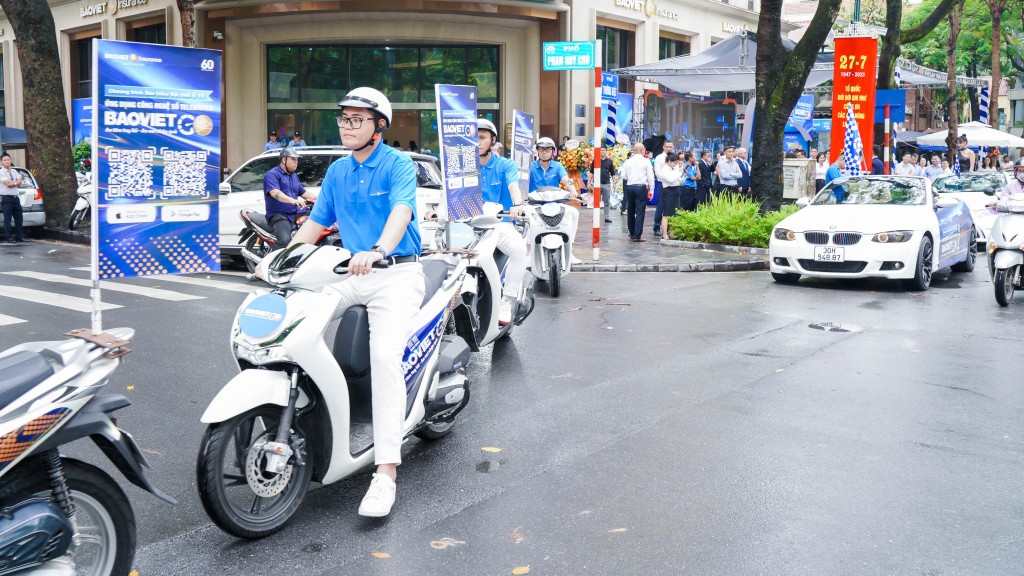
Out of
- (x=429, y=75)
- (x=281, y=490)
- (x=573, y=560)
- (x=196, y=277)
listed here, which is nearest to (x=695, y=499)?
Answer: (x=573, y=560)

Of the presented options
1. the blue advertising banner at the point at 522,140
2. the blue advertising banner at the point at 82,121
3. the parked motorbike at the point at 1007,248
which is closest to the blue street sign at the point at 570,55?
the blue advertising banner at the point at 522,140

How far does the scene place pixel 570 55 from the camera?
52.9 feet

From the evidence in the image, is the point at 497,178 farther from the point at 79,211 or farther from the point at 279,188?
the point at 79,211

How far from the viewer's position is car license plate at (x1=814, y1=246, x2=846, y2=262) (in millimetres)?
12703

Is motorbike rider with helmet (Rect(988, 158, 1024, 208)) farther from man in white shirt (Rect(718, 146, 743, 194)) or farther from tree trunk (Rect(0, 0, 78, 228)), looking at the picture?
tree trunk (Rect(0, 0, 78, 228))

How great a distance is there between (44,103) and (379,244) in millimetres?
17959

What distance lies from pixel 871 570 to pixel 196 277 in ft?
36.4

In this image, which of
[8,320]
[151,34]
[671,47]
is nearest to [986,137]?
[671,47]

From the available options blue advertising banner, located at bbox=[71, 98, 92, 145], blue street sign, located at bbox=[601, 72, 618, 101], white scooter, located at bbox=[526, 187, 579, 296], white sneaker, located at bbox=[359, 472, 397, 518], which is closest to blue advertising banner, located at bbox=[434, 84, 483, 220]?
white scooter, located at bbox=[526, 187, 579, 296]

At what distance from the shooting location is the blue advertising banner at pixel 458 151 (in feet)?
A: 33.1

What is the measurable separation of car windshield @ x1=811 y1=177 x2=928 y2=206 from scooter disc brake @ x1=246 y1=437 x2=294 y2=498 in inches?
436

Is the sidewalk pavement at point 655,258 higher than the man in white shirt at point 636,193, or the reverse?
the man in white shirt at point 636,193

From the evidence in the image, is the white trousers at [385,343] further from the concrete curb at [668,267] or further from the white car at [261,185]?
the concrete curb at [668,267]

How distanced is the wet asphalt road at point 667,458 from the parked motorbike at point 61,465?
0.53m
